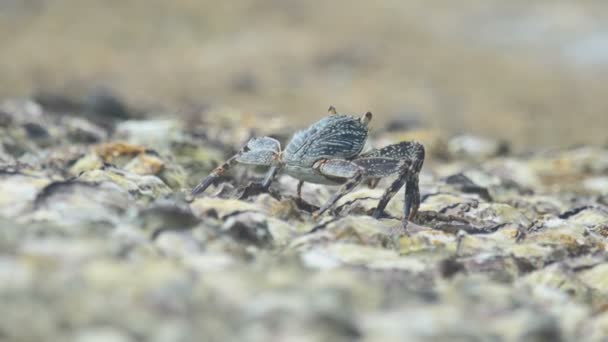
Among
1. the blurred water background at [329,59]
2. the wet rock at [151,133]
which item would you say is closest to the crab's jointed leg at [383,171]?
the wet rock at [151,133]

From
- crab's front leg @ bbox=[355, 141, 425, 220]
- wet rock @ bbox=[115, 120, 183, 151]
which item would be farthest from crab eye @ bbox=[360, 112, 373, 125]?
wet rock @ bbox=[115, 120, 183, 151]

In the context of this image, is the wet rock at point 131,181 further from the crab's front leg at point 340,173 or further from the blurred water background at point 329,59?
the blurred water background at point 329,59

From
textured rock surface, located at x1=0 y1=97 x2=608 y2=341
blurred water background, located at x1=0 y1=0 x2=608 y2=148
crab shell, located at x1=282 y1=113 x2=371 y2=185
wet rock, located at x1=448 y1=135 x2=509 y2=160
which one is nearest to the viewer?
textured rock surface, located at x1=0 y1=97 x2=608 y2=341

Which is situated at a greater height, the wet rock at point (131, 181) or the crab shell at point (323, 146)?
the crab shell at point (323, 146)

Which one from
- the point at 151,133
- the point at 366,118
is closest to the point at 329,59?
the point at 151,133

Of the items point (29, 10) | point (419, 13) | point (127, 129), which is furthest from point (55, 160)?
point (419, 13)

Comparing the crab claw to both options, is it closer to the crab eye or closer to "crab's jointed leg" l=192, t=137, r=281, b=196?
"crab's jointed leg" l=192, t=137, r=281, b=196
